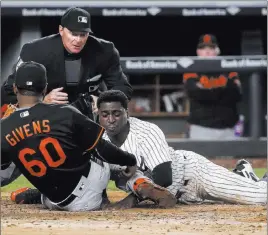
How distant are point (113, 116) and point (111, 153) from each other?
501 millimetres

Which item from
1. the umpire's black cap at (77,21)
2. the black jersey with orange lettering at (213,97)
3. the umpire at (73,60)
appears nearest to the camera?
the umpire's black cap at (77,21)

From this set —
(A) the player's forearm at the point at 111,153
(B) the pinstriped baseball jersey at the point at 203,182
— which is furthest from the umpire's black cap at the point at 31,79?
(B) the pinstriped baseball jersey at the point at 203,182

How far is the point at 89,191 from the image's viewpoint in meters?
5.78

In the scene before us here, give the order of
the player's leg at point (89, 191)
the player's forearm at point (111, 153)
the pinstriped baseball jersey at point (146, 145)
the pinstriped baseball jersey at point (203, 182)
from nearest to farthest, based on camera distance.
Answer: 1. the player's forearm at point (111, 153)
2. the player's leg at point (89, 191)
3. the pinstriped baseball jersey at point (146, 145)
4. the pinstriped baseball jersey at point (203, 182)

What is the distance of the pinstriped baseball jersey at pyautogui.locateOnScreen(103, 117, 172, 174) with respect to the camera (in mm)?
5934

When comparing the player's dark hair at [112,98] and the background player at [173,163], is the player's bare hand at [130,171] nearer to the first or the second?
the background player at [173,163]

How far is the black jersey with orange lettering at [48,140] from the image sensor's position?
540 cm

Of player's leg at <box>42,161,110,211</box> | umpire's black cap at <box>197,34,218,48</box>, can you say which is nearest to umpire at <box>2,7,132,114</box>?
player's leg at <box>42,161,110,211</box>

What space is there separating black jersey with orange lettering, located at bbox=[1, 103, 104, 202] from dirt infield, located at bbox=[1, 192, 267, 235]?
261mm

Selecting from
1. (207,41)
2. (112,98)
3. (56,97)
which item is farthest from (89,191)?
(207,41)

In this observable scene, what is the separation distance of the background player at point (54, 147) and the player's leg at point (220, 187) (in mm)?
617

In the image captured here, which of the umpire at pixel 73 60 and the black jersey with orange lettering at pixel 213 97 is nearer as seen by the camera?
the umpire at pixel 73 60

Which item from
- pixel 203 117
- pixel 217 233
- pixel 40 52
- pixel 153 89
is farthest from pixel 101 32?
pixel 217 233

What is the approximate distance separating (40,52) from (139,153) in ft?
3.66
